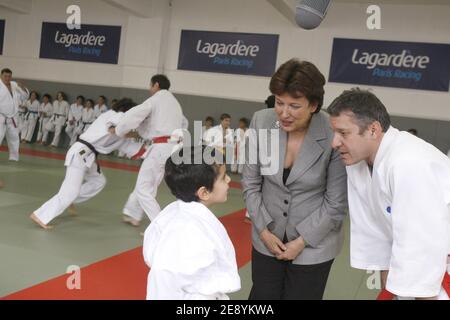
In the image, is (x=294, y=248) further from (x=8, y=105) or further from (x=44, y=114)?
(x=44, y=114)

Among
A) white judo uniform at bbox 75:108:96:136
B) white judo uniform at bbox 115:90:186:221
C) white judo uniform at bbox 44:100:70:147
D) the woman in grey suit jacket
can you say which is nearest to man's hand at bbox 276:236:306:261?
the woman in grey suit jacket

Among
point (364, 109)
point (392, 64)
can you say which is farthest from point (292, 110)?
point (392, 64)

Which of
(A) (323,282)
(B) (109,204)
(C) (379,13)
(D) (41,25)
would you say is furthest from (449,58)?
(D) (41,25)

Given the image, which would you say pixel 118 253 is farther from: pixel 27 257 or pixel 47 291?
pixel 47 291

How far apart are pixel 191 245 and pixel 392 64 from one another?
9.88 m

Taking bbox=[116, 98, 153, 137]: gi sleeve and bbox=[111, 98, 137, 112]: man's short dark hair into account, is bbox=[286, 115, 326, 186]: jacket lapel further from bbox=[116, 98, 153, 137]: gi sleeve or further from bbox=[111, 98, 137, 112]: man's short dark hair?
bbox=[111, 98, 137, 112]: man's short dark hair

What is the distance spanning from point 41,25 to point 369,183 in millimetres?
13817

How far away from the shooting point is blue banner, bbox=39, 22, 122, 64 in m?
12.6

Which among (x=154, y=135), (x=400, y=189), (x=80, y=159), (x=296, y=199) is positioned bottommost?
(x=80, y=159)

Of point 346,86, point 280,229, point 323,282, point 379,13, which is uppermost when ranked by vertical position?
point 379,13

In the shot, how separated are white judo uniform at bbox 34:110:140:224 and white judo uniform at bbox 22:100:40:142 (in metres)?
9.14

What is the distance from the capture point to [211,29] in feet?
38.7

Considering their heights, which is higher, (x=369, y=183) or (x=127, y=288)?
(x=369, y=183)

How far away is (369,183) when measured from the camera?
1.71 meters
